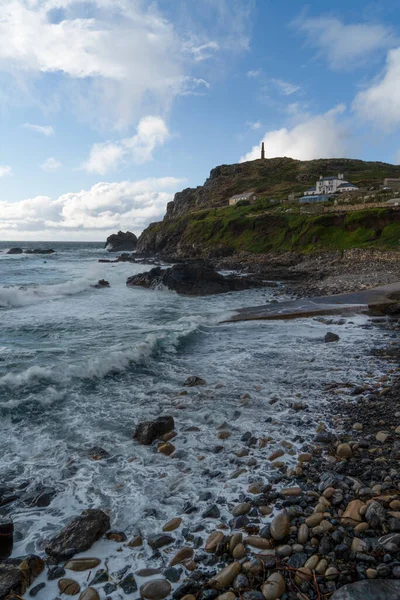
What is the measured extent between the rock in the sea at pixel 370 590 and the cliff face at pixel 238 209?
50.2 meters

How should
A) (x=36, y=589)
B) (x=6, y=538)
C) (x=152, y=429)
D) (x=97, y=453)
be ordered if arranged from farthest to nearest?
(x=152, y=429) < (x=97, y=453) < (x=6, y=538) < (x=36, y=589)

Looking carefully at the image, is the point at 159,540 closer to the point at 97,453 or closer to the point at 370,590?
the point at 370,590

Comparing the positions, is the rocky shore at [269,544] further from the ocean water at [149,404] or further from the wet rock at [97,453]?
the wet rock at [97,453]

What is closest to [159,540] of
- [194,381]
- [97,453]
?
[97,453]

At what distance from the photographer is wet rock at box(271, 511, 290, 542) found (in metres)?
5.57

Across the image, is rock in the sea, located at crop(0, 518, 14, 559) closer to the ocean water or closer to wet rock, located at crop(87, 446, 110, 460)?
the ocean water

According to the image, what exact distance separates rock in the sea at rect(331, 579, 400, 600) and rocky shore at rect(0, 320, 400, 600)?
0.04 feet

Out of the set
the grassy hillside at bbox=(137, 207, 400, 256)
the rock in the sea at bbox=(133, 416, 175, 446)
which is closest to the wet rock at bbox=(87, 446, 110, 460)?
the rock in the sea at bbox=(133, 416, 175, 446)

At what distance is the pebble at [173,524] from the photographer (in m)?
6.09

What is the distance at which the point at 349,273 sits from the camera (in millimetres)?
38688

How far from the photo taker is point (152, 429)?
911 centimetres

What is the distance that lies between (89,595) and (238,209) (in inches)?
3486

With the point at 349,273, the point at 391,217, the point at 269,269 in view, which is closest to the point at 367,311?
the point at 349,273

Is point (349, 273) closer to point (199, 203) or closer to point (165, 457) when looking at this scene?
point (165, 457)
